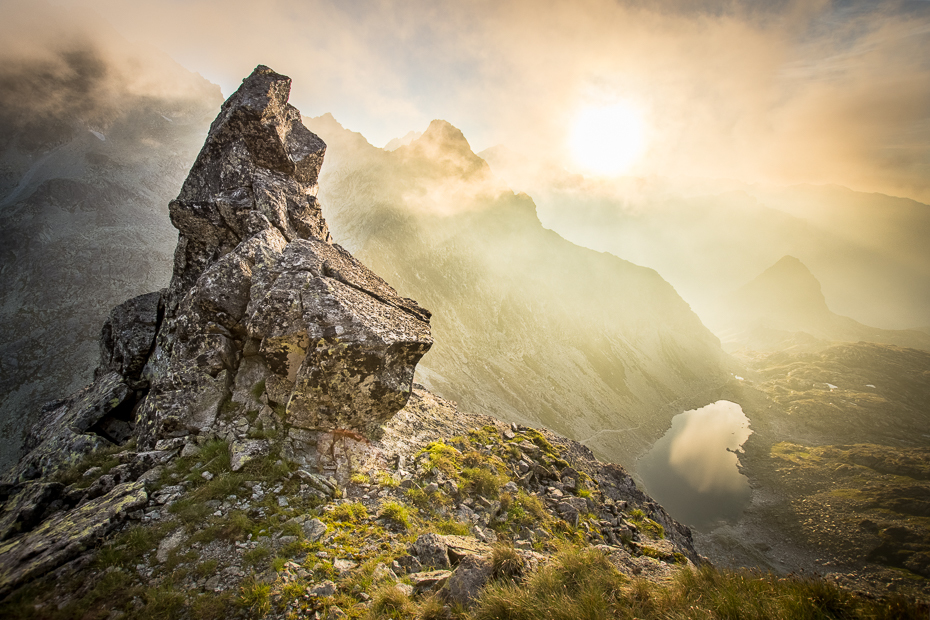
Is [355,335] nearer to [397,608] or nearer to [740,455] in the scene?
[397,608]

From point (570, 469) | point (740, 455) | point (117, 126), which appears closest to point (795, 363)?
point (740, 455)

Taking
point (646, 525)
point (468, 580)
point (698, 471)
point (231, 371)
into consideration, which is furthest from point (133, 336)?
point (698, 471)

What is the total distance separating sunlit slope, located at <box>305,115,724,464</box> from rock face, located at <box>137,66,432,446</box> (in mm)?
43315

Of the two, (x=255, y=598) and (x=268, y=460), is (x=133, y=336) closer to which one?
(x=268, y=460)

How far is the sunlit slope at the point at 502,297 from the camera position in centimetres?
6556

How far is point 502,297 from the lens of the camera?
268 feet

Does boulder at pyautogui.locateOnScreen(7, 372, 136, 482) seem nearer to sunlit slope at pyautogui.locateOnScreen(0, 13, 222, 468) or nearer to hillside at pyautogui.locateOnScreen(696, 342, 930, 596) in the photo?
hillside at pyautogui.locateOnScreen(696, 342, 930, 596)

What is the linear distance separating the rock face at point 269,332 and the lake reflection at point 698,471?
5917cm

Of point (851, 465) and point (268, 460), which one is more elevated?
point (851, 465)

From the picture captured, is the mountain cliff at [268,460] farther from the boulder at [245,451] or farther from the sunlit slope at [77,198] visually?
the sunlit slope at [77,198]

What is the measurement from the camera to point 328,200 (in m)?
78.2

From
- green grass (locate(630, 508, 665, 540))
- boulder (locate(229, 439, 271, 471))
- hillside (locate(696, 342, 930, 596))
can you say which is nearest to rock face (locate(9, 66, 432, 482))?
boulder (locate(229, 439, 271, 471))

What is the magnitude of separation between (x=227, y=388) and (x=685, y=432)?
3768 inches

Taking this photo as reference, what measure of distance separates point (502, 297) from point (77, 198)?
9099cm
